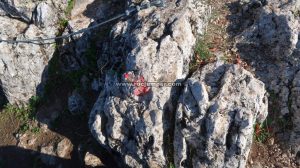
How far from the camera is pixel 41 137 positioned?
12938 millimetres

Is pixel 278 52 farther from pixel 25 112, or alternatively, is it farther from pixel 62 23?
pixel 25 112

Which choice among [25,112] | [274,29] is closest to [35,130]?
[25,112]

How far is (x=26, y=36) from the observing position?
42.0 feet

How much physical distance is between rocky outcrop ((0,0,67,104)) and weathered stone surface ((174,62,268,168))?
6.04m

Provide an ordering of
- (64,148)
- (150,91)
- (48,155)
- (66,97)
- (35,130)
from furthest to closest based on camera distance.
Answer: (66,97)
(35,130)
(48,155)
(64,148)
(150,91)

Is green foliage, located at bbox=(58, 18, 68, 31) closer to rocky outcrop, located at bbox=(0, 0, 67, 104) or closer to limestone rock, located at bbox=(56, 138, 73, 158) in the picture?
rocky outcrop, located at bbox=(0, 0, 67, 104)

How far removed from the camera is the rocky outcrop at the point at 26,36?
42.1 ft

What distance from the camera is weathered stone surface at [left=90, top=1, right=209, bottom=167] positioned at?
9.39 meters

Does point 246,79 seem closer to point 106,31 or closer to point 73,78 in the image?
point 106,31

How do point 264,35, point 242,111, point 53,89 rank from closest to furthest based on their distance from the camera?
point 242,111 < point 264,35 < point 53,89

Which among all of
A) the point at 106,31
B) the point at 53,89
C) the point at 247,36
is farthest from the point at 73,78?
the point at 247,36

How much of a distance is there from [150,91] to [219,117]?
5.96ft

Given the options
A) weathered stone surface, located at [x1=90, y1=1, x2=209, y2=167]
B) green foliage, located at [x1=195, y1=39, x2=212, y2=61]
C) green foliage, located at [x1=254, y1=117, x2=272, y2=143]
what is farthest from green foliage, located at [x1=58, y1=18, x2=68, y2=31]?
green foliage, located at [x1=254, y1=117, x2=272, y2=143]

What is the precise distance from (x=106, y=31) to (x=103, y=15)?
704 millimetres
